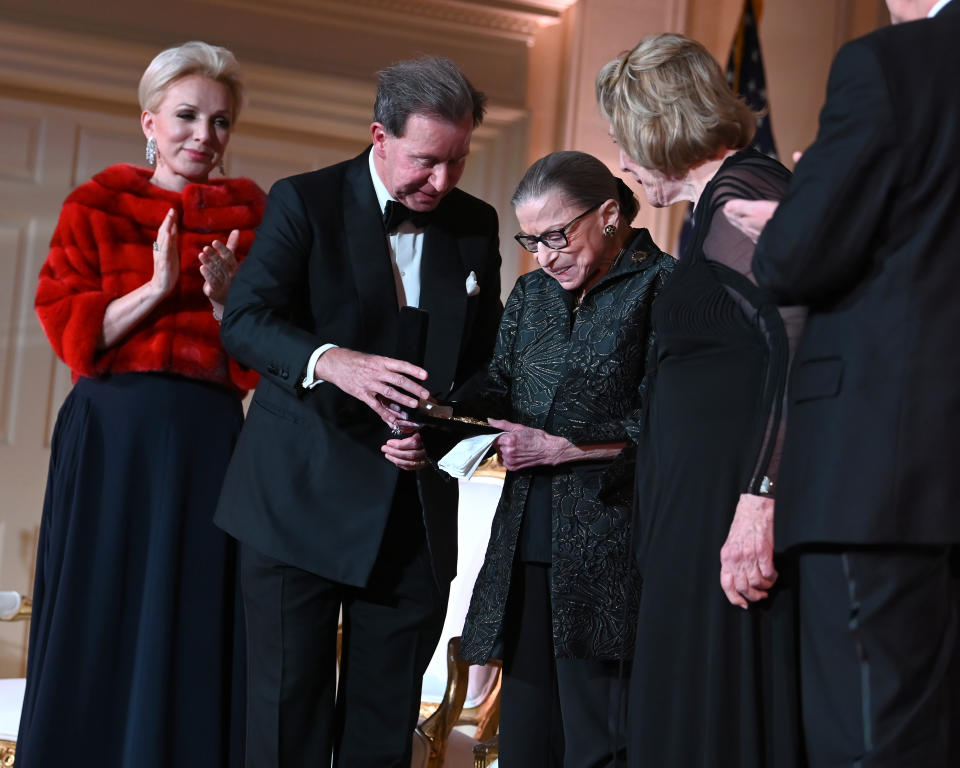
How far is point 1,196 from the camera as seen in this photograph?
438 cm

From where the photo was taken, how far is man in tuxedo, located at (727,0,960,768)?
146 centimetres

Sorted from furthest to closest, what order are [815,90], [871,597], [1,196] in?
[815,90], [1,196], [871,597]

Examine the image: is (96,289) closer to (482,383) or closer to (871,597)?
(482,383)

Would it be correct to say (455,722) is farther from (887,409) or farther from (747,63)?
(747,63)

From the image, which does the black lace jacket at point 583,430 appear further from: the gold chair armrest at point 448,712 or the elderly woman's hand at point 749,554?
the gold chair armrest at point 448,712

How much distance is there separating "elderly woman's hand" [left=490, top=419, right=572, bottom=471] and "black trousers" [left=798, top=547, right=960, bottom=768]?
2.52ft

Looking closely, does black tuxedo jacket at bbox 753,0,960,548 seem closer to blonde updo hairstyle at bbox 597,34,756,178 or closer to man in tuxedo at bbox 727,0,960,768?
man in tuxedo at bbox 727,0,960,768

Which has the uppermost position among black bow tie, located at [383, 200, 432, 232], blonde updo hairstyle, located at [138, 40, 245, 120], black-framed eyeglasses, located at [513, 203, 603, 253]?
blonde updo hairstyle, located at [138, 40, 245, 120]

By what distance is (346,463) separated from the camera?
2.34 meters

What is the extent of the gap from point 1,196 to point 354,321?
256 cm

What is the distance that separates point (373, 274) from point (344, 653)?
77cm

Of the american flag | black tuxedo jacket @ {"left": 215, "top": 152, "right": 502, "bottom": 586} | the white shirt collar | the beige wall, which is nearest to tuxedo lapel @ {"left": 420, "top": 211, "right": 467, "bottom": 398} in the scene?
black tuxedo jacket @ {"left": 215, "top": 152, "right": 502, "bottom": 586}

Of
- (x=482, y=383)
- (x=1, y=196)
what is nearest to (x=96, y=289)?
(x=482, y=383)

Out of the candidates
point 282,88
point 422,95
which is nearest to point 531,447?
point 422,95
